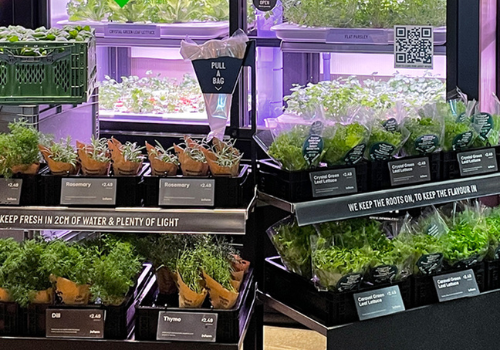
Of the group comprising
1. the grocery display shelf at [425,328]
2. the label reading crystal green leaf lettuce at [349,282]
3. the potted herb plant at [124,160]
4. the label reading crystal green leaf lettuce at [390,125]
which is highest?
the label reading crystal green leaf lettuce at [390,125]

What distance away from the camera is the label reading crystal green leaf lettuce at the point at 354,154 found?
306 centimetres

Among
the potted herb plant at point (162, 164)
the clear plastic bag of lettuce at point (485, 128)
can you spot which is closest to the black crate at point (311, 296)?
the potted herb plant at point (162, 164)

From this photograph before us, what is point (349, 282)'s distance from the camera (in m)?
2.96

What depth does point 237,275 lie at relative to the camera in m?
3.07

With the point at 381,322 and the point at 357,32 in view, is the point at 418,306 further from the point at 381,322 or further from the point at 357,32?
the point at 357,32

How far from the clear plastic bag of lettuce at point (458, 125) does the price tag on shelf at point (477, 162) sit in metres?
0.04

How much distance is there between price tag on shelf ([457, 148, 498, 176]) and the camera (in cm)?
328

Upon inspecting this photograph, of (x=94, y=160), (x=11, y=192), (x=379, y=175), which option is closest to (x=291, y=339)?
(x=379, y=175)

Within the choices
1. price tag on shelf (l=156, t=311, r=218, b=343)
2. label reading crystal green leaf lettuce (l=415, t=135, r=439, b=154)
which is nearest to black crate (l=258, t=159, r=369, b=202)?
→ label reading crystal green leaf lettuce (l=415, t=135, r=439, b=154)

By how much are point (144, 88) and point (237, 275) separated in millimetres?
2168

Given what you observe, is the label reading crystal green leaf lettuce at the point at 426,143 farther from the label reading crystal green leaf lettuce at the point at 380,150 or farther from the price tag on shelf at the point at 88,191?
the price tag on shelf at the point at 88,191

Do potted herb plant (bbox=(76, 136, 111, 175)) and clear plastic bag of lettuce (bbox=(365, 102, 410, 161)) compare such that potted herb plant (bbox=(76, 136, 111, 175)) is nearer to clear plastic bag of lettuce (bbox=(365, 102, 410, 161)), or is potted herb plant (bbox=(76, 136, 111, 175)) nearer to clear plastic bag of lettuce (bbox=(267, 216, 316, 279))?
clear plastic bag of lettuce (bbox=(267, 216, 316, 279))

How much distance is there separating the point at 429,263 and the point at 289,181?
64 centimetres

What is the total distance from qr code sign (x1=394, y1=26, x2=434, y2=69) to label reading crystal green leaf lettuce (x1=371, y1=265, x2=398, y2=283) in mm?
1356
